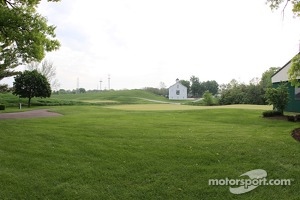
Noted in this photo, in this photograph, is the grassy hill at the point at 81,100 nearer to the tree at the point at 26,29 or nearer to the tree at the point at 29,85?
the tree at the point at 29,85

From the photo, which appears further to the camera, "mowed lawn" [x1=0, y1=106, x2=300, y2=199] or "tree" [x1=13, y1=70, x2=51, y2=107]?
"tree" [x1=13, y1=70, x2=51, y2=107]

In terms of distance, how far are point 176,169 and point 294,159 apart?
3.23 meters

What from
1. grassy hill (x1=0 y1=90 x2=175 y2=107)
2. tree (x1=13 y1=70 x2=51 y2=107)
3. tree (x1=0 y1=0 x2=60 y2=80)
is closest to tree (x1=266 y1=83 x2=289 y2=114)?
tree (x1=0 y1=0 x2=60 y2=80)

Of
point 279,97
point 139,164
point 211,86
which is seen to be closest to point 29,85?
point 279,97

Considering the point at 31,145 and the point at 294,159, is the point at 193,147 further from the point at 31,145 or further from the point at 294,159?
the point at 31,145

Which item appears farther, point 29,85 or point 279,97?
point 29,85

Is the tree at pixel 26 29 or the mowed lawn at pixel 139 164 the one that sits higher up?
the tree at pixel 26 29

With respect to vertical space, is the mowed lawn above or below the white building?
below

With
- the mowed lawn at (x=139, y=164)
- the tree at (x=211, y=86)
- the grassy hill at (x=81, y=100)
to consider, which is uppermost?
the tree at (x=211, y=86)

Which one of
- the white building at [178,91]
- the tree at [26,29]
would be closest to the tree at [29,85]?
the tree at [26,29]

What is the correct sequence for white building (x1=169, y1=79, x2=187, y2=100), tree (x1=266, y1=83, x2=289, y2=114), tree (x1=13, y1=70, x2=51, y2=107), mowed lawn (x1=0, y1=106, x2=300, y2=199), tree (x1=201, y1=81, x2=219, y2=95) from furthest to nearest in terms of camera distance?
tree (x1=201, y1=81, x2=219, y2=95) → white building (x1=169, y1=79, x2=187, y2=100) → tree (x1=13, y1=70, x2=51, y2=107) → tree (x1=266, y1=83, x2=289, y2=114) → mowed lawn (x1=0, y1=106, x2=300, y2=199)

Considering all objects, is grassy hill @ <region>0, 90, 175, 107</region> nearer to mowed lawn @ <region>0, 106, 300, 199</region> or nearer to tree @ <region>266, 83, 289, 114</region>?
tree @ <region>266, 83, 289, 114</region>

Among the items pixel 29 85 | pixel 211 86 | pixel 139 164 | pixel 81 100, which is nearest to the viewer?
pixel 139 164

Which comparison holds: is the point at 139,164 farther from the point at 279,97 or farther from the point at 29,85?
the point at 29,85
